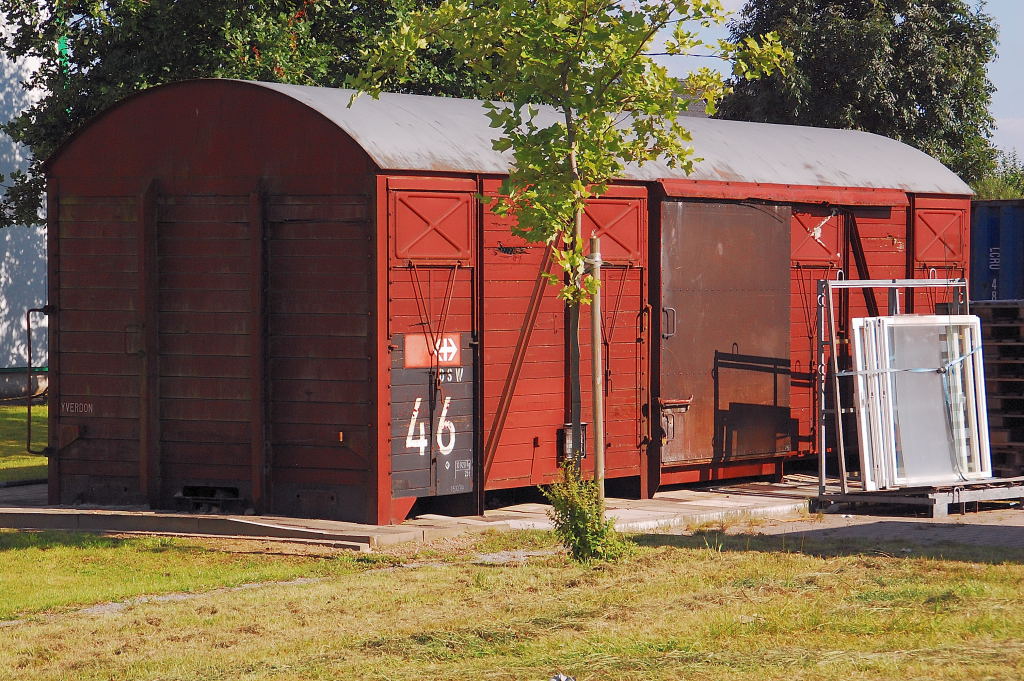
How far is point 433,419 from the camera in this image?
13352mm

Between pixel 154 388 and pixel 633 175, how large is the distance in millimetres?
5315

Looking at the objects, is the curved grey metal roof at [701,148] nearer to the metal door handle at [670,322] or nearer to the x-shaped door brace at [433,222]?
the x-shaped door brace at [433,222]

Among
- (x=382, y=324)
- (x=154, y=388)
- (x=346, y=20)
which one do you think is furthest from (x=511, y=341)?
(x=346, y=20)

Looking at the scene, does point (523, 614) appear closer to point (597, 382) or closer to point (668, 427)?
point (597, 382)

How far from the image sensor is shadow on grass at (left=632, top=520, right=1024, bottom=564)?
11.5m

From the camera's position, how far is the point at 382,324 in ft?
42.1

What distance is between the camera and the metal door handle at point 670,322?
15.3m

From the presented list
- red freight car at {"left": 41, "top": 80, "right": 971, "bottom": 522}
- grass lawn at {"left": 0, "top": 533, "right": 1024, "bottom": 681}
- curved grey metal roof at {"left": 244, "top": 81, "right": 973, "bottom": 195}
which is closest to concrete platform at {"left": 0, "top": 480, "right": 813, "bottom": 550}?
red freight car at {"left": 41, "top": 80, "right": 971, "bottom": 522}

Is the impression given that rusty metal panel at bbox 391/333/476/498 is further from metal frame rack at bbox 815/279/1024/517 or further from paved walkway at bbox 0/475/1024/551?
metal frame rack at bbox 815/279/1024/517

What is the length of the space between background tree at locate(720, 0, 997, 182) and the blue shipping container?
459 inches

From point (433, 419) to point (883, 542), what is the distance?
4.18 metres

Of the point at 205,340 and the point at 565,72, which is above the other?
the point at 565,72

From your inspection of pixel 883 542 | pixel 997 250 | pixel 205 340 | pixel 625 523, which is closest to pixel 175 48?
pixel 205 340

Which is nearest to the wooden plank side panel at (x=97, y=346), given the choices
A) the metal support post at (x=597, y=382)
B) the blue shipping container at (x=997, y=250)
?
the metal support post at (x=597, y=382)
